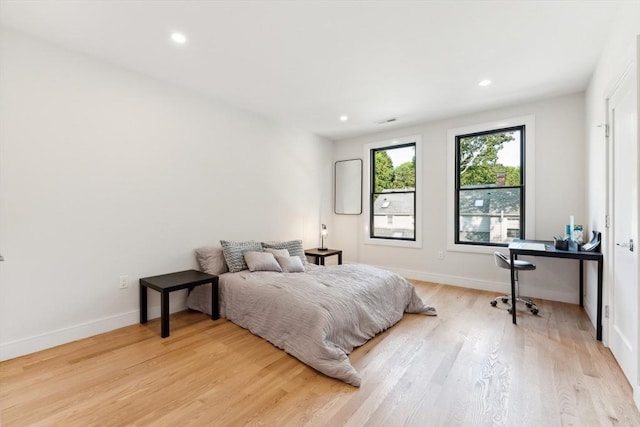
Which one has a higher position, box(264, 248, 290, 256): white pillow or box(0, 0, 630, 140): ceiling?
box(0, 0, 630, 140): ceiling

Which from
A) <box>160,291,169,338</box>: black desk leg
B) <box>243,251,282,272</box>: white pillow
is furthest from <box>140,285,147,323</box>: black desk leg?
<box>243,251,282,272</box>: white pillow

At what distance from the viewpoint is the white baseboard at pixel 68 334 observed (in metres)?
2.34

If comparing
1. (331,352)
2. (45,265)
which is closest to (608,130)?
(331,352)

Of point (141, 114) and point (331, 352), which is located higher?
point (141, 114)

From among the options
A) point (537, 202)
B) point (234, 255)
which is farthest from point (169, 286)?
point (537, 202)

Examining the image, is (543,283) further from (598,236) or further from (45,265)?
(45,265)

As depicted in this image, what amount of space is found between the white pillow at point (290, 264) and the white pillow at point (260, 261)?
2.9 inches

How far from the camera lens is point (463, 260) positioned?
443 centimetres

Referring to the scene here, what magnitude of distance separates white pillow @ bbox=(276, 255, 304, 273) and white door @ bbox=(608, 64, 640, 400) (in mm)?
2919

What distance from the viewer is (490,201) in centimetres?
426

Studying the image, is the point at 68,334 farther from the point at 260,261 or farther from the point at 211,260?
the point at 260,261

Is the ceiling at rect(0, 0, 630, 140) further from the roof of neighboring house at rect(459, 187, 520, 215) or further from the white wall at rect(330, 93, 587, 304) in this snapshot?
the roof of neighboring house at rect(459, 187, 520, 215)

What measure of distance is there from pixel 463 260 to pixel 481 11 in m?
3.35

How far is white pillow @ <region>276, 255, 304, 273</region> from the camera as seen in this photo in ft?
12.0
